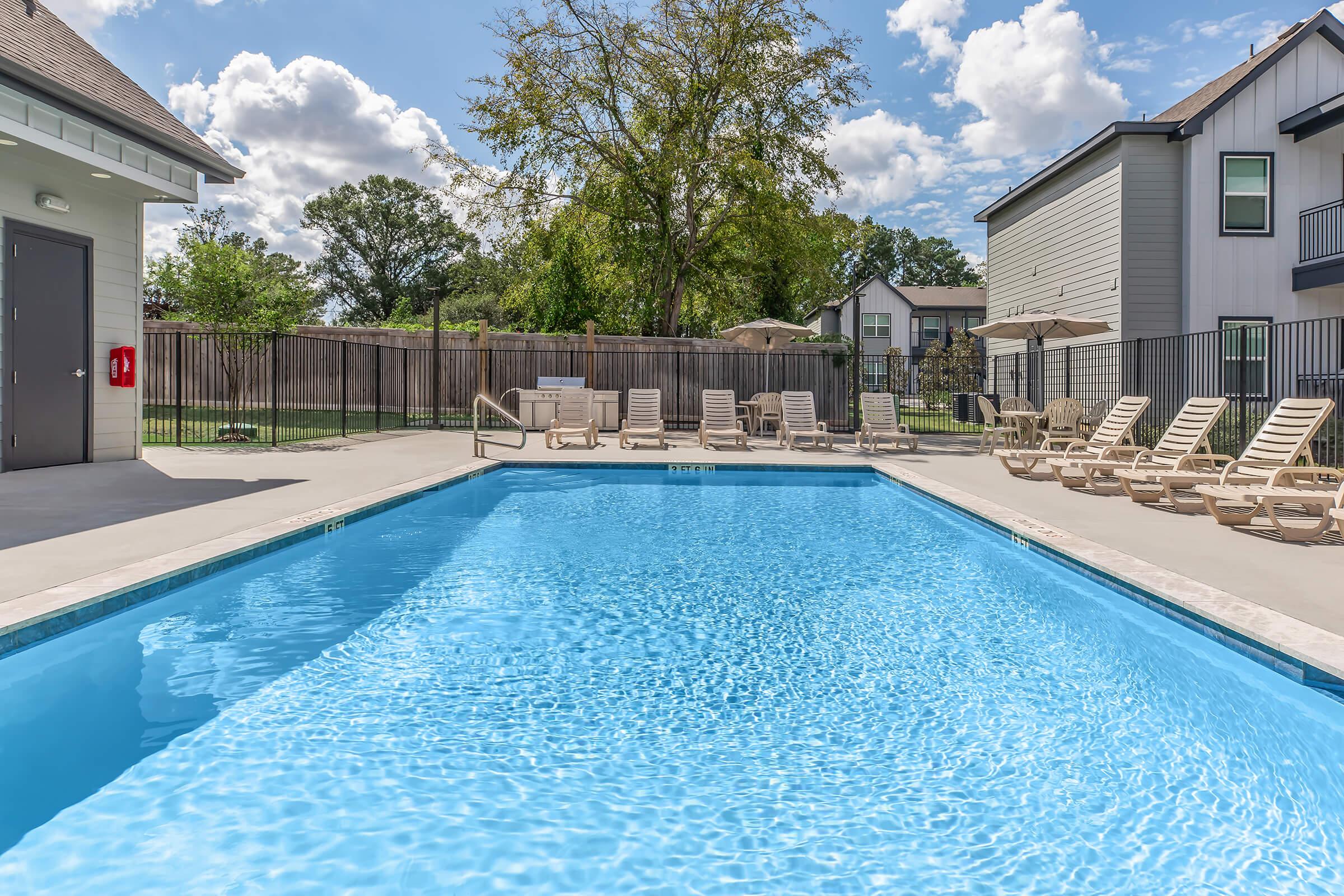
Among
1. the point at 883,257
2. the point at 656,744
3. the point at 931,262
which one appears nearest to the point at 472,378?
the point at 656,744

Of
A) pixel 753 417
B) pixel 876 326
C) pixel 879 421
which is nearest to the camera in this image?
pixel 879 421

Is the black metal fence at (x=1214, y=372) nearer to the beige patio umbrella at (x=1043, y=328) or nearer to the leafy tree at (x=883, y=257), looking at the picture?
the beige patio umbrella at (x=1043, y=328)

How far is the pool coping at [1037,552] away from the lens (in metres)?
3.23

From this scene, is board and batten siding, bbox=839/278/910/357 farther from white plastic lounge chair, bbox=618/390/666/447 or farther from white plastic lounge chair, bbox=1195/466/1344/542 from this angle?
white plastic lounge chair, bbox=1195/466/1344/542

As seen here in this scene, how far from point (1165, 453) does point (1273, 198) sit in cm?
881

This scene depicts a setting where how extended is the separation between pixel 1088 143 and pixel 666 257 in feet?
29.4

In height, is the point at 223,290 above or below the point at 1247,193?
below

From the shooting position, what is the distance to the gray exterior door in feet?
26.9

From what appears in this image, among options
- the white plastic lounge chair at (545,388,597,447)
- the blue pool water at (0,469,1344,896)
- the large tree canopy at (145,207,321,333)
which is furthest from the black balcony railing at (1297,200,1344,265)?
the large tree canopy at (145,207,321,333)

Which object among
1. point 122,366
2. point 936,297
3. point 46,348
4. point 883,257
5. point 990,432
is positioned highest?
point 883,257

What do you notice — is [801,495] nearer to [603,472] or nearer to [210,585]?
[603,472]

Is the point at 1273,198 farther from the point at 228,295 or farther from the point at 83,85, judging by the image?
the point at 228,295

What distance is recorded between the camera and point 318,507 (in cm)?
652

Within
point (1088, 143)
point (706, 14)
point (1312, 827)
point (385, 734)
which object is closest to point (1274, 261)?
point (1088, 143)
